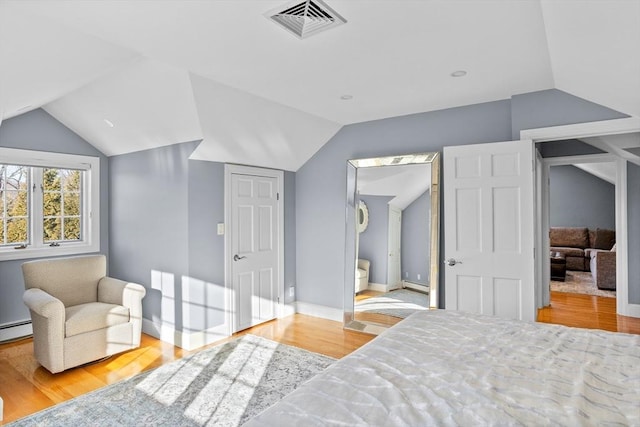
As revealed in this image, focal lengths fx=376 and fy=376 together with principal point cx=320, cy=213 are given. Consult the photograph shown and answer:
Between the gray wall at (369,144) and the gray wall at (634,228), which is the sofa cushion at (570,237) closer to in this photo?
the gray wall at (634,228)

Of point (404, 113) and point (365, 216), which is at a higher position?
point (404, 113)

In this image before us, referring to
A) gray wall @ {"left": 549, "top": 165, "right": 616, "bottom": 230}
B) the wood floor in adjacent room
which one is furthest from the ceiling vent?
gray wall @ {"left": 549, "top": 165, "right": 616, "bottom": 230}

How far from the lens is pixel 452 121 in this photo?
3.90 meters

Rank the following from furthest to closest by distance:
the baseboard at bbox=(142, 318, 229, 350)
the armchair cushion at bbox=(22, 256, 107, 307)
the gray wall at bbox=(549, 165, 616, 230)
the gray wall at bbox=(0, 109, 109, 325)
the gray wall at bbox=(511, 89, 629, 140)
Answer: the gray wall at bbox=(549, 165, 616, 230)
the gray wall at bbox=(0, 109, 109, 325)
the baseboard at bbox=(142, 318, 229, 350)
the armchair cushion at bbox=(22, 256, 107, 307)
the gray wall at bbox=(511, 89, 629, 140)

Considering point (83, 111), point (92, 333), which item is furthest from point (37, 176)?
point (92, 333)

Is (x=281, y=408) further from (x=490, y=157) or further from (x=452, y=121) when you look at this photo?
(x=452, y=121)

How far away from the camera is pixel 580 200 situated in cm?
924

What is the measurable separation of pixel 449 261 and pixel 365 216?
45.9 inches

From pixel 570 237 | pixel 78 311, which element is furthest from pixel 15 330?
pixel 570 237

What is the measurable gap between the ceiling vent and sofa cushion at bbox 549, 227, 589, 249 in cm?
849

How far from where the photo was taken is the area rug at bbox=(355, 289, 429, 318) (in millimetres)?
4016

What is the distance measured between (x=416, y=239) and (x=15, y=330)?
4516mm

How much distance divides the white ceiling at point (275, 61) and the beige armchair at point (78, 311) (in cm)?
153

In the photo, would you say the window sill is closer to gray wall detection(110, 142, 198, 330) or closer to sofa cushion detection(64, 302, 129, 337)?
gray wall detection(110, 142, 198, 330)
